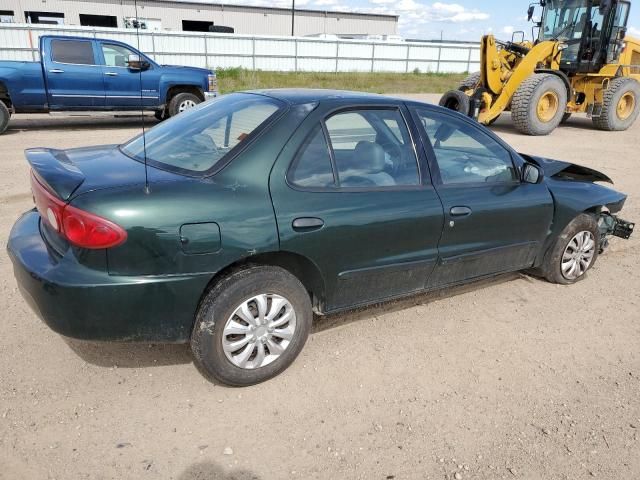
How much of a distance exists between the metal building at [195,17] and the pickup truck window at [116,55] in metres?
28.5

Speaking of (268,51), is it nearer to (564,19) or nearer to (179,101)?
(179,101)

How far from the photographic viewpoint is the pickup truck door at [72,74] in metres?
11.0

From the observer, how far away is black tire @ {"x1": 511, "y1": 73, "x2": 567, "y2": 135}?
495 inches

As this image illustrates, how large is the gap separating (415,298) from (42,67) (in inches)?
395

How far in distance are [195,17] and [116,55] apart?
144 feet

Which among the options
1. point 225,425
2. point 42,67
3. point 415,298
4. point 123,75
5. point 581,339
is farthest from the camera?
point 123,75

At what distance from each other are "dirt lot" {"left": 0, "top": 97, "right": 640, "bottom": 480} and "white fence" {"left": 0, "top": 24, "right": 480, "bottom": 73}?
21.0m

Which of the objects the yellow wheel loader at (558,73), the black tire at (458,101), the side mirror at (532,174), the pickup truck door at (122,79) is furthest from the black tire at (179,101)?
the side mirror at (532,174)

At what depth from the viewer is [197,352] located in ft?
9.37

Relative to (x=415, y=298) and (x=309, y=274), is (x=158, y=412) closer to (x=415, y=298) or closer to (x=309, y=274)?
(x=309, y=274)

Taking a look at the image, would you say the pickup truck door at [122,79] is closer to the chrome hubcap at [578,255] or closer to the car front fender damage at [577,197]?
the car front fender damage at [577,197]

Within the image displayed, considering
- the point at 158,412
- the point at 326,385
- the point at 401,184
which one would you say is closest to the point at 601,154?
the point at 401,184

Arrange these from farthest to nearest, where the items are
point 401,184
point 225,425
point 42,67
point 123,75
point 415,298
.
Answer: point 123,75, point 42,67, point 415,298, point 401,184, point 225,425

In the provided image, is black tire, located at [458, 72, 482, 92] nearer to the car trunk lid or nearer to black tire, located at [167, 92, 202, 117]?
black tire, located at [167, 92, 202, 117]
